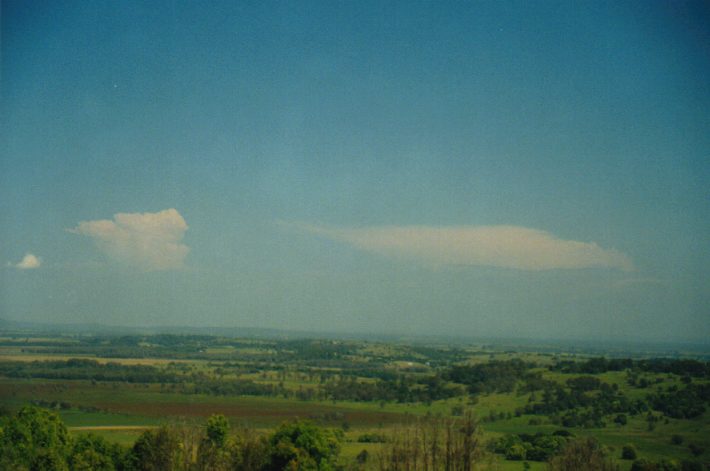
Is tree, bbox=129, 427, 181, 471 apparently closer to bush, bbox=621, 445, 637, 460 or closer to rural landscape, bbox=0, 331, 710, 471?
rural landscape, bbox=0, 331, 710, 471

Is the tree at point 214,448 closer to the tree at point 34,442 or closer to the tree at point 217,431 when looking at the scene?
the tree at point 217,431

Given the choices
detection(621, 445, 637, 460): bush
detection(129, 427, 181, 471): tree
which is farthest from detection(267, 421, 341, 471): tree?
detection(621, 445, 637, 460): bush

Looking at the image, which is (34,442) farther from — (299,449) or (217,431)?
(299,449)

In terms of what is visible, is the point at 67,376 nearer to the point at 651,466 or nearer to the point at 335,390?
the point at 335,390

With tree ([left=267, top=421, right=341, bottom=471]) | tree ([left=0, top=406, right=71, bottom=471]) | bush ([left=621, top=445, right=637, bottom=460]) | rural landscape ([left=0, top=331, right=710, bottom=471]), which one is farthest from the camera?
bush ([left=621, top=445, right=637, bottom=460])

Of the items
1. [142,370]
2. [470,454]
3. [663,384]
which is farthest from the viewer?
[142,370]

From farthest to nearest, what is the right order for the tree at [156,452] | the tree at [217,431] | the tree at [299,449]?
the tree at [217,431] → the tree at [299,449] → the tree at [156,452]

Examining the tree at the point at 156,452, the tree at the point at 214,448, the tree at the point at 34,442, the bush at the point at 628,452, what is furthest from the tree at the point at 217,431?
the bush at the point at 628,452

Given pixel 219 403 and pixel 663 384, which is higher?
pixel 663 384

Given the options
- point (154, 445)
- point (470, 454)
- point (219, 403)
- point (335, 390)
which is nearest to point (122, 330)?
point (219, 403)
